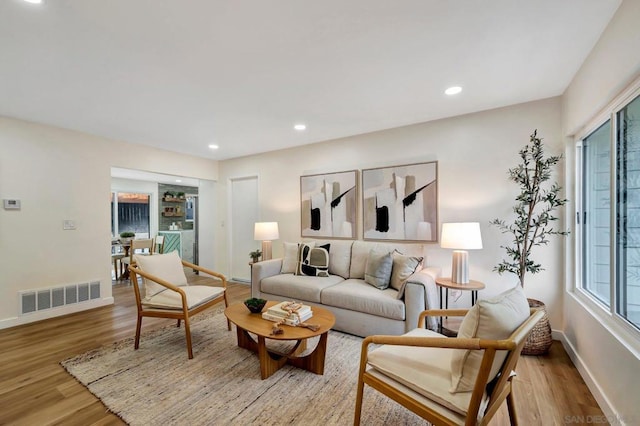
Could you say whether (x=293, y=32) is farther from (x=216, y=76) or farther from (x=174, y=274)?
(x=174, y=274)

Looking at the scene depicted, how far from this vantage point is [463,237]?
266cm

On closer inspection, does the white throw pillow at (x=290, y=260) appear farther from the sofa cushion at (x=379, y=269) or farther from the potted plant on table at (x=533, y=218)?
the potted plant on table at (x=533, y=218)

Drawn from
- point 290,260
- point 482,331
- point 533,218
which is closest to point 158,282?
point 290,260

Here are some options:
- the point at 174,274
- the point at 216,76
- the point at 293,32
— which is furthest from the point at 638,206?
the point at 174,274

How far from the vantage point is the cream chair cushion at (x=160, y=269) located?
9.00 ft

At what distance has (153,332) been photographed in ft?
9.71

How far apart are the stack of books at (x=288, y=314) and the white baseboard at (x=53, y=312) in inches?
120

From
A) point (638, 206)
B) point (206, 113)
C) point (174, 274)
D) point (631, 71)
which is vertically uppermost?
point (206, 113)

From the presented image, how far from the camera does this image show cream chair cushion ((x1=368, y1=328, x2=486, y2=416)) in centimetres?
123

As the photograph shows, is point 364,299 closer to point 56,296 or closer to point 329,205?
point 329,205

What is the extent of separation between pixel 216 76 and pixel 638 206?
3.02 meters

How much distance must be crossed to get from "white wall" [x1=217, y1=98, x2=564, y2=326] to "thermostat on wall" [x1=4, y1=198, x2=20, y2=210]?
402 cm

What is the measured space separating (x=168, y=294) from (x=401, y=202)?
282 cm

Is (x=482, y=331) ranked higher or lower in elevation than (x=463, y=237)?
lower
